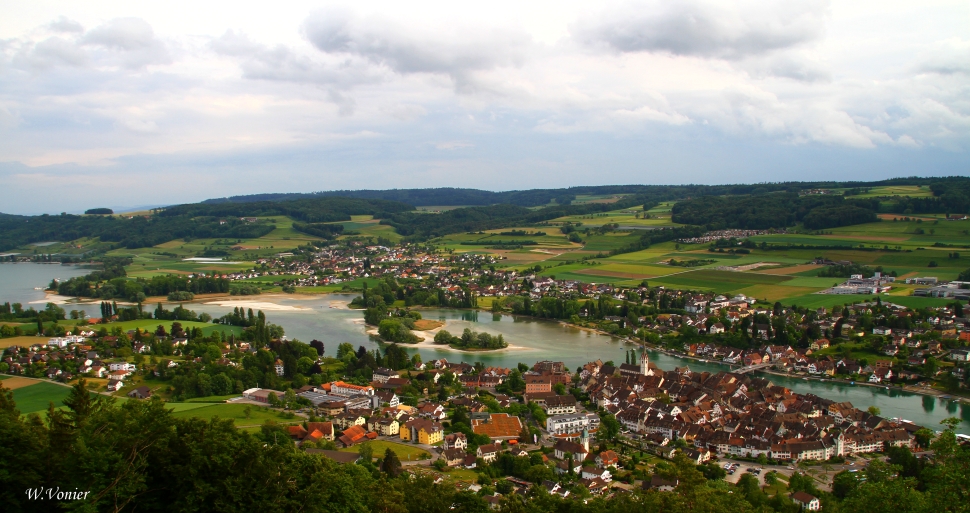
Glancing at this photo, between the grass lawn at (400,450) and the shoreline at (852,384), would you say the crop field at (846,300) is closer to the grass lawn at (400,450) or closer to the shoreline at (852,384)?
the shoreline at (852,384)

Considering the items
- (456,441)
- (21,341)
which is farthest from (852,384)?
(21,341)

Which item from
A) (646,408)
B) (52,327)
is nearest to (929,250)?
(646,408)

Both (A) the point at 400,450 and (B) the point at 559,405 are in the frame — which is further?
(B) the point at 559,405

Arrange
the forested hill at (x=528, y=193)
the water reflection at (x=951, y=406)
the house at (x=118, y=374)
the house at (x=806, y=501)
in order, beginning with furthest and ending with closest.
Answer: the forested hill at (x=528, y=193) < the house at (x=118, y=374) < the water reflection at (x=951, y=406) < the house at (x=806, y=501)

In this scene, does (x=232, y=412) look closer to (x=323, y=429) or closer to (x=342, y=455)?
(x=323, y=429)

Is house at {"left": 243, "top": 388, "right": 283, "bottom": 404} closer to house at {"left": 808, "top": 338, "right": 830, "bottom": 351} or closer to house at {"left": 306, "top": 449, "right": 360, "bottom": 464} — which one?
house at {"left": 306, "top": 449, "right": 360, "bottom": 464}

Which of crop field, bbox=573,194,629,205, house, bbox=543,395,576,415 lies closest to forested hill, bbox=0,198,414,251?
crop field, bbox=573,194,629,205

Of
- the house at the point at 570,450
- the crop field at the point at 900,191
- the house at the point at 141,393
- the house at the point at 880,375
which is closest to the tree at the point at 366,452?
the house at the point at 570,450
